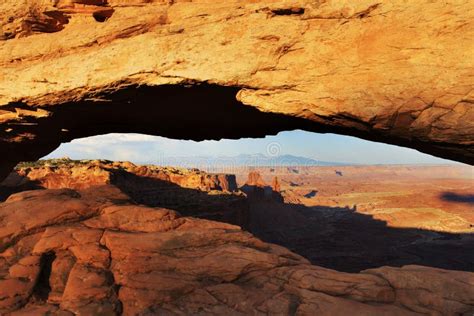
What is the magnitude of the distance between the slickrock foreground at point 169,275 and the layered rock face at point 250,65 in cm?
301

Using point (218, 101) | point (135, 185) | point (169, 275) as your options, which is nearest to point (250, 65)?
point (218, 101)

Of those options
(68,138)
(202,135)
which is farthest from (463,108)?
(68,138)

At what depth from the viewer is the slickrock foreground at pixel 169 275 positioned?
6.60 meters

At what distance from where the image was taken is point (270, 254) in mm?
7996

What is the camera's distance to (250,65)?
7055 mm

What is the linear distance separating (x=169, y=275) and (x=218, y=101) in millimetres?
4550

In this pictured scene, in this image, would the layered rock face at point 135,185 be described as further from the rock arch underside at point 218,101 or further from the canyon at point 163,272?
the rock arch underside at point 218,101

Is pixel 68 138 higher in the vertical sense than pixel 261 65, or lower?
lower

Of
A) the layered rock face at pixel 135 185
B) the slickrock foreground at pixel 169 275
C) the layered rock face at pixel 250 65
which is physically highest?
the layered rock face at pixel 250 65

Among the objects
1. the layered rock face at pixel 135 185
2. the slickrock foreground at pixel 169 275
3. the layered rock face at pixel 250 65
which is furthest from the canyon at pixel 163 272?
the layered rock face at pixel 135 185

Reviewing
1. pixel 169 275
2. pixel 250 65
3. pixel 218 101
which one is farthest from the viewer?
pixel 218 101

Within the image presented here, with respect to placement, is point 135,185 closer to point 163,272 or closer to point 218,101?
point 218,101

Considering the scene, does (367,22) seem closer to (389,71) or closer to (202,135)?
(389,71)

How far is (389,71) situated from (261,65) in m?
2.55
